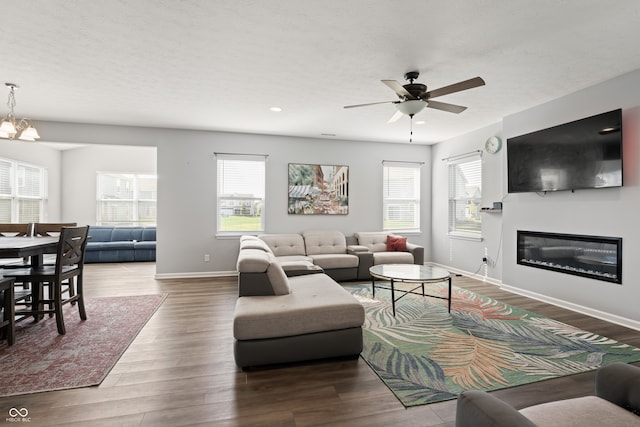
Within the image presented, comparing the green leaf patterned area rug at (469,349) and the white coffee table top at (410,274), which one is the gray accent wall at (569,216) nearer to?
the green leaf patterned area rug at (469,349)

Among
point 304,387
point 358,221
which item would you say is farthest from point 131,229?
point 304,387

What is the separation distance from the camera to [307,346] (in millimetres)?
2420

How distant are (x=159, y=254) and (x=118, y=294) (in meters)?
1.15

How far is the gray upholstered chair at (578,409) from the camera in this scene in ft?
3.23

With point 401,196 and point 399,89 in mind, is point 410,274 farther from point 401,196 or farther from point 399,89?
point 401,196

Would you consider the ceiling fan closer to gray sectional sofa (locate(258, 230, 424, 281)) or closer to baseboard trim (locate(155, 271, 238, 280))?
gray sectional sofa (locate(258, 230, 424, 281))

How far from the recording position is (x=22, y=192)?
6.62 metres

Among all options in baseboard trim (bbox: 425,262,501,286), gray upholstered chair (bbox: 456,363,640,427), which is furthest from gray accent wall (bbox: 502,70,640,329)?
gray upholstered chair (bbox: 456,363,640,427)

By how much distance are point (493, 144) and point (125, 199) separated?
28.7 ft

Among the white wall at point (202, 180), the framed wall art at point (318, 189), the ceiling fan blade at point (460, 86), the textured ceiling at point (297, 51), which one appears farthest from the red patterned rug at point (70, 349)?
the ceiling fan blade at point (460, 86)

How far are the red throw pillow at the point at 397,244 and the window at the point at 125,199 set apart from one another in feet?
21.2

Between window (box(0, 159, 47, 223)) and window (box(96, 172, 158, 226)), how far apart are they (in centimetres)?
112

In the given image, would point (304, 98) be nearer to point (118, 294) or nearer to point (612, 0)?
point (612, 0)

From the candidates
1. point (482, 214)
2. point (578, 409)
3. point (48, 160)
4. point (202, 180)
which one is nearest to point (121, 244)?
point (48, 160)
